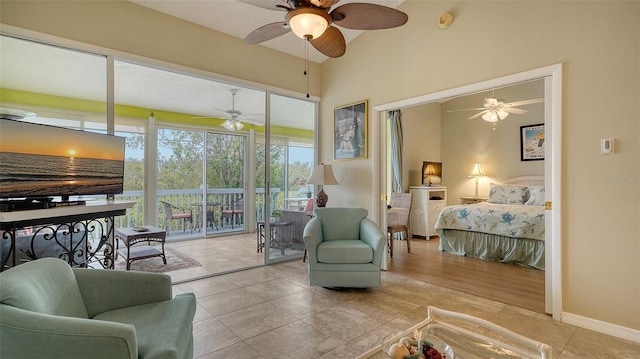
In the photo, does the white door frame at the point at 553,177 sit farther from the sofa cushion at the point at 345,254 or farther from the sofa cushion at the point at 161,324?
the sofa cushion at the point at 161,324

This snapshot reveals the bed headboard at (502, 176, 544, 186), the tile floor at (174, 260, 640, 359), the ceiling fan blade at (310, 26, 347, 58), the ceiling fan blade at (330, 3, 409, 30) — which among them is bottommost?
the tile floor at (174, 260, 640, 359)

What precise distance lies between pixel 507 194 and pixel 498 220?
1.55m

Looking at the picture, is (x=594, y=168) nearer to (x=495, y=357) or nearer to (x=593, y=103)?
(x=593, y=103)

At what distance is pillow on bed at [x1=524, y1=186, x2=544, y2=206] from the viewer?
5047mm

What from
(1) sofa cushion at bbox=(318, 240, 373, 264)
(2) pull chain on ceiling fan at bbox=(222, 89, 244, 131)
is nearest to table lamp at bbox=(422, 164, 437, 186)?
(1) sofa cushion at bbox=(318, 240, 373, 264)

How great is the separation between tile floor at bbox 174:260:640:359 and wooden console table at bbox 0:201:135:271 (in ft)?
3.16

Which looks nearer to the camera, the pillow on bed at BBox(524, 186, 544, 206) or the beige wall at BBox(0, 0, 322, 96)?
the beige wall at BBox(0, 0, 322, 96)

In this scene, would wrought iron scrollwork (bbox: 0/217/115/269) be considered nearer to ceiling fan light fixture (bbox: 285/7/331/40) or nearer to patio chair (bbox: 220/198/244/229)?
ceiling fan light fixture (bbox: 285/7/331/40)

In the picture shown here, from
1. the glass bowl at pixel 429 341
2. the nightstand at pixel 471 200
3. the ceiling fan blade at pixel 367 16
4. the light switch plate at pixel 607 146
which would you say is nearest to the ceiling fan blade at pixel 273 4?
the ceiling fan blade at pixel 367 16

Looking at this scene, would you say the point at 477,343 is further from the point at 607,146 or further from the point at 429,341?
the point at 607,146

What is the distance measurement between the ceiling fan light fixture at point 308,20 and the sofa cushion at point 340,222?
2198 mm

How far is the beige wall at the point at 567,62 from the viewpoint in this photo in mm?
2262

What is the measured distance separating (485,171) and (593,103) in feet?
14.1

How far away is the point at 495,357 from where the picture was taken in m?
1.41
